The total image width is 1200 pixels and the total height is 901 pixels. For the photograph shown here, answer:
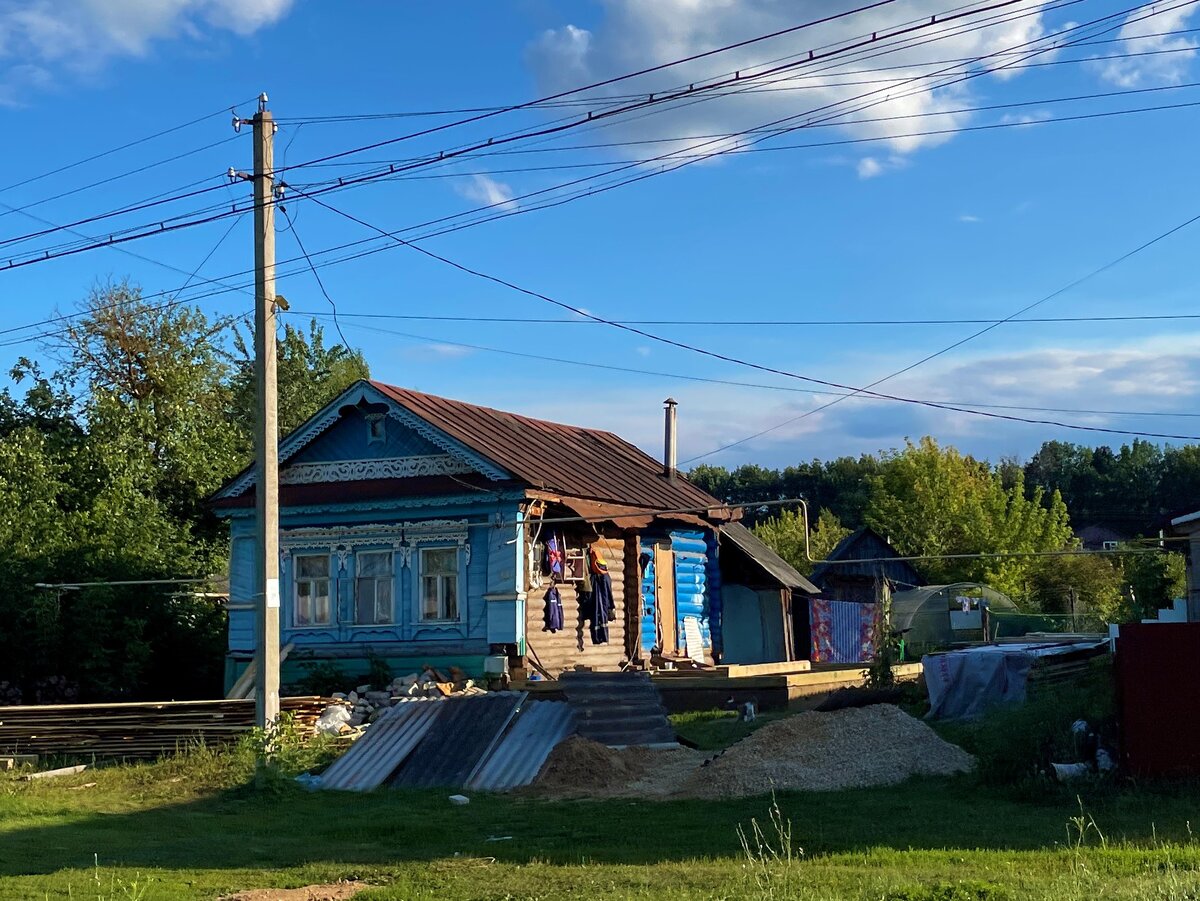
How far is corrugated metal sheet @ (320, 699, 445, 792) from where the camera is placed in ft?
53.7

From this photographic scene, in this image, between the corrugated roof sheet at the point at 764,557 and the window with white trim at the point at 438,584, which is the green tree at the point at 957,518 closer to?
the corrugated roof sheet at the point at 764,557

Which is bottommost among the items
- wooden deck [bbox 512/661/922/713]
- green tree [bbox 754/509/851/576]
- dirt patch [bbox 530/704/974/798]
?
dirt patch [bbox 530/704/974/798]

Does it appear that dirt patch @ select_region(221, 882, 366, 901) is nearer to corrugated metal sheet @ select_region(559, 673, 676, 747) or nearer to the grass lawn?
the grass lawn

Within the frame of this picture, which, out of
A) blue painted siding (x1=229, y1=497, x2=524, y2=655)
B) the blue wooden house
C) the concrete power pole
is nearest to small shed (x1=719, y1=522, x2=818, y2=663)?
the blue wooden house

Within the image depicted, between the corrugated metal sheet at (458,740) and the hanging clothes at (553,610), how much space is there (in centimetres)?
431

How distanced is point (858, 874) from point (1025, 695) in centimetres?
1001

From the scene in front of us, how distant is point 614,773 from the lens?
15.6 metres

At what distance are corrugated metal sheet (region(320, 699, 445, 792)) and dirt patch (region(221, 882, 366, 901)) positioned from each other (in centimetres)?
637

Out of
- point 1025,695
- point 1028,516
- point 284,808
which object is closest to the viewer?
point 284,808

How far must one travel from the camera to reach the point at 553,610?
22422 mm

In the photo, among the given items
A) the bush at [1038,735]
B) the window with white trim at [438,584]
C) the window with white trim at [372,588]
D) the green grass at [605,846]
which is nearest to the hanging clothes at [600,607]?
the window with white trim at [438,584]

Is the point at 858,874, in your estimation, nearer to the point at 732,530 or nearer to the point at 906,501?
the point at 732,530

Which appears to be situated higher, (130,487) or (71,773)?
(130,487)

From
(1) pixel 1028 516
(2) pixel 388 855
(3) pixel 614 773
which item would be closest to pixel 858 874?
(2) pixel 388 855
